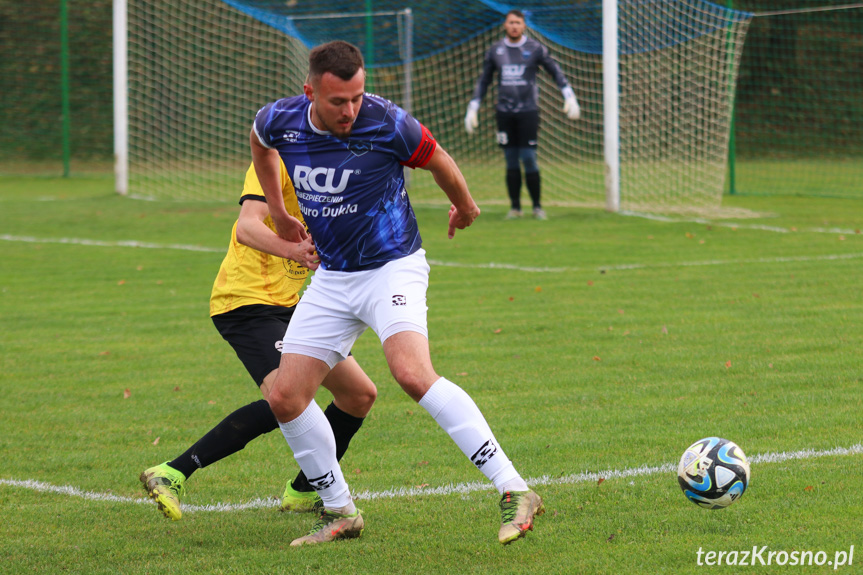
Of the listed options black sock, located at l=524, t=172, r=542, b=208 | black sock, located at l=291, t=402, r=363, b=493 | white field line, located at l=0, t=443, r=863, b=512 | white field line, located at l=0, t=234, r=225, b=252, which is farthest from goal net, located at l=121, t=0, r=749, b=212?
black sock, located at l=291, t=402, r=363, b=493

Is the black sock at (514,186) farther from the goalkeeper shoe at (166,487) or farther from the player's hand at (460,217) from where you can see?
the goalkeeper shoe at (166,487)

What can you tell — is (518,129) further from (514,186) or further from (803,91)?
(803,91)

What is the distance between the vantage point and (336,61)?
3.64m

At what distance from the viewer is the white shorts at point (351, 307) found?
384 centimetres

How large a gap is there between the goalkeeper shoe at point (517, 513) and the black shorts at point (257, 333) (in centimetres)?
124

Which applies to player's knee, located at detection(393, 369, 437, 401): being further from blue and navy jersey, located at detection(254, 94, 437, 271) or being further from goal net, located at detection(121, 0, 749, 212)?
goal net, located at detection(121, 0, 749, 212)

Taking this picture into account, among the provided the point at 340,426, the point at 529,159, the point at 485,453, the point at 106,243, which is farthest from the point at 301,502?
the point at 529,159

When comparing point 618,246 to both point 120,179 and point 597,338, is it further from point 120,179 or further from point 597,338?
point 120,179

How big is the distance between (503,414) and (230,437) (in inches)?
69.5

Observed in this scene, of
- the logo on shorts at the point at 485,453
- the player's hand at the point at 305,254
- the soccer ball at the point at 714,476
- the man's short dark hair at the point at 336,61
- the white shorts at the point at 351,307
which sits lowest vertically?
the soccer ball at the point at 714,476

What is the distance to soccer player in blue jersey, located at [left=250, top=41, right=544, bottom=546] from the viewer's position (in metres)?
3.70

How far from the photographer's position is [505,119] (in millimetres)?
14406

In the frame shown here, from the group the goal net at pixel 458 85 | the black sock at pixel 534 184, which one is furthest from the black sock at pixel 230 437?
the goal net at pixel 458 85

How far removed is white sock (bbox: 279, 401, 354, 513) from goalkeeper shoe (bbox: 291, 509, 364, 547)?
0.10 ft
